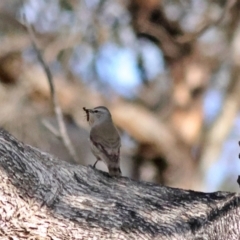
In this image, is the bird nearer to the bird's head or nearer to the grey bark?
the bird's head

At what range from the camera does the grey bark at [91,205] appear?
5.44ft

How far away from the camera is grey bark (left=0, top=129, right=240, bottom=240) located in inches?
65.3

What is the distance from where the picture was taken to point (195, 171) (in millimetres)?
6641

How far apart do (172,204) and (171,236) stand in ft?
0.70

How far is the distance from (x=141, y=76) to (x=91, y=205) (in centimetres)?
512

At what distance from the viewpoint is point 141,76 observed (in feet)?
22.7

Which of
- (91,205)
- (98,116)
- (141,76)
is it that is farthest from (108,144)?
(141,76)

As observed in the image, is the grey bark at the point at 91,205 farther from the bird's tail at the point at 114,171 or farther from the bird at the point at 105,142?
the bird at the point at 105,142

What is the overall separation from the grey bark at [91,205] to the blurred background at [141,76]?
9.98 feet

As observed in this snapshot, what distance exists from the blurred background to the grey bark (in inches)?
120

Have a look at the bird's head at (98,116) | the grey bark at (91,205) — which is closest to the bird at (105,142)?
the bird's head at (98,116)

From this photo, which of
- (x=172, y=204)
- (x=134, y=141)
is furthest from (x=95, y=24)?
(x=172, y=204)

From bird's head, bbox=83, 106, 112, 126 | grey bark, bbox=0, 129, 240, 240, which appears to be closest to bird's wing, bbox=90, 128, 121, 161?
bird's head, bbox=83, 106, 112, 126

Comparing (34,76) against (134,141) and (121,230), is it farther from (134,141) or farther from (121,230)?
(121,230)
